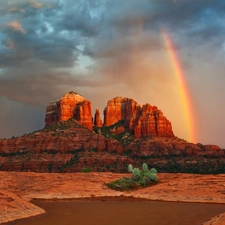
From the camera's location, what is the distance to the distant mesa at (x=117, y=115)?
16750cm

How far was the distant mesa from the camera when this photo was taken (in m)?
168

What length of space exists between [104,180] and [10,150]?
9112 cm

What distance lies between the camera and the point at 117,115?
190 m

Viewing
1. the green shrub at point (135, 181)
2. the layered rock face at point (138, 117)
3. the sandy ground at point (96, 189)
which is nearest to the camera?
the sandy ground at point (96, 189)

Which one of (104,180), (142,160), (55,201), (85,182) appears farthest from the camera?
(142,160)

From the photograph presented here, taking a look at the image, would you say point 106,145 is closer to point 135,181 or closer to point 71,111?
point 71,111

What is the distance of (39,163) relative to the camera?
424ft

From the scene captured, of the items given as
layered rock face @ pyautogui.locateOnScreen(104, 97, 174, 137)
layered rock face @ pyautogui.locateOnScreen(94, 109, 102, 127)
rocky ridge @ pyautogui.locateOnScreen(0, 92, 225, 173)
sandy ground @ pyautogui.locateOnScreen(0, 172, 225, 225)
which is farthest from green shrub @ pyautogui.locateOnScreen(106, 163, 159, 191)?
layered rock face @ pyautogui.locateOnScreen(94, 109, 102, 127)

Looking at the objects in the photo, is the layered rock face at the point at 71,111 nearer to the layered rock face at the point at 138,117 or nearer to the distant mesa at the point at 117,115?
the distant mesa at the point at 117,115

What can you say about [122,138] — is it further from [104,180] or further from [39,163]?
[104,180]

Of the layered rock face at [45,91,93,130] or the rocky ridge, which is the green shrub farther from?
the layered rock face at [45,91,93,130]

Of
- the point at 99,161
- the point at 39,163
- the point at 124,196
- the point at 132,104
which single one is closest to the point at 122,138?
the point at 132,104

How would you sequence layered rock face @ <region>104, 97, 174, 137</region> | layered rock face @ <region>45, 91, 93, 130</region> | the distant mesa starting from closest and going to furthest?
layered rock face @ <region>104, 97, 174, 137</region> → the distant mesa → layered rock face @ <region>45, 91, 93, 130</region>

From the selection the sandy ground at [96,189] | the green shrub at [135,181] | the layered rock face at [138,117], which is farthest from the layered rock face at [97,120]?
the green shrub at [135,181]
